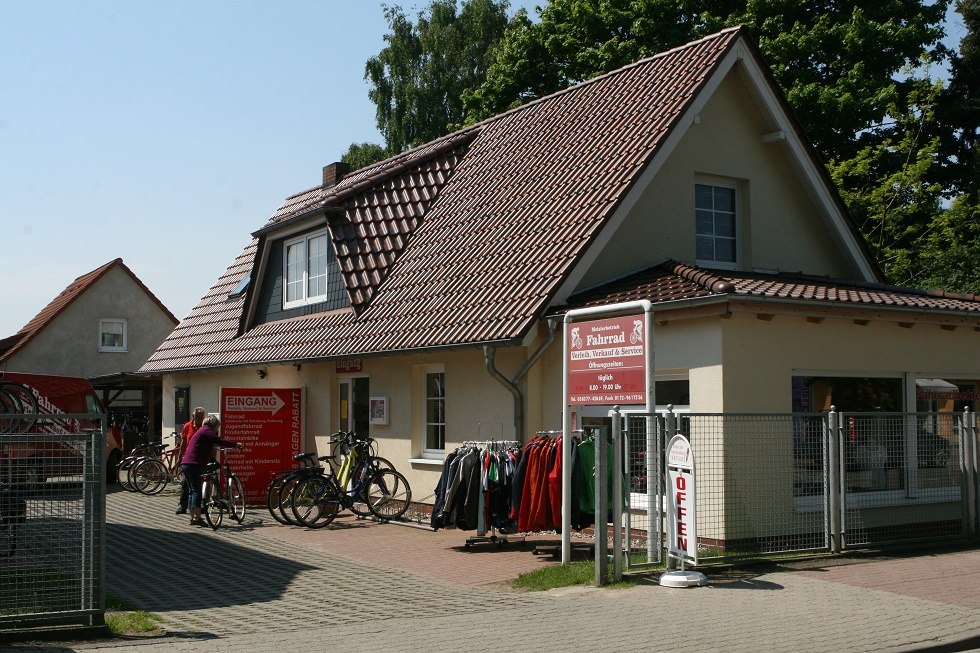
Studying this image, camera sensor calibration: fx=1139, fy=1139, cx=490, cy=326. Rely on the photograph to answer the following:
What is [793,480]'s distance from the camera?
12945 millimetres

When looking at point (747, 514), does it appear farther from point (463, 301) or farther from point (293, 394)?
point (293, 394)

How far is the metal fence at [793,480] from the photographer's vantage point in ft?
39.6

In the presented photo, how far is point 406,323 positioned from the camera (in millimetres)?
17734

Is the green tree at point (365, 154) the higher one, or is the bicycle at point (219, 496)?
the green tree at point (365, 154)

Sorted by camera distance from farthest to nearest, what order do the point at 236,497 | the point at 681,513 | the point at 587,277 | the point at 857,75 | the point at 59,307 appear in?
the point at 59,307, the point at 857,75, the point at 236,497, the point at 587,277, the point at 681,513

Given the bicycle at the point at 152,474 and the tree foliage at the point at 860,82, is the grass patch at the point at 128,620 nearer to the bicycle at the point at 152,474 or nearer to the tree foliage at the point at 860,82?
the bicycle at the point at 152,474

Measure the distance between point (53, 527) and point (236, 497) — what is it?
27.6 ft

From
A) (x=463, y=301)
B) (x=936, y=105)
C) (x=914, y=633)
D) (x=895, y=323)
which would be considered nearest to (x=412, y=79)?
(x=936, y=105)

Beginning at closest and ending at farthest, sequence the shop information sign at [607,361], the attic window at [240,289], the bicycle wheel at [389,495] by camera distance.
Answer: the shop information sign at [607,361], the bicycle wheel at [389,495], the attic window at [240,289]

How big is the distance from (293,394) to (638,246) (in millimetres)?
7399

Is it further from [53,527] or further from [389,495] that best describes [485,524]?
[53,527]

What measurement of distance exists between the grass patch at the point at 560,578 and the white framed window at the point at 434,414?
5.83 meters

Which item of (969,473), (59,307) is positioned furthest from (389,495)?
(59,307)

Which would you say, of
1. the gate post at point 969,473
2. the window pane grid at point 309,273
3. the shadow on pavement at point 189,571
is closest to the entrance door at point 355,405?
the window pane grid at point 309,273
